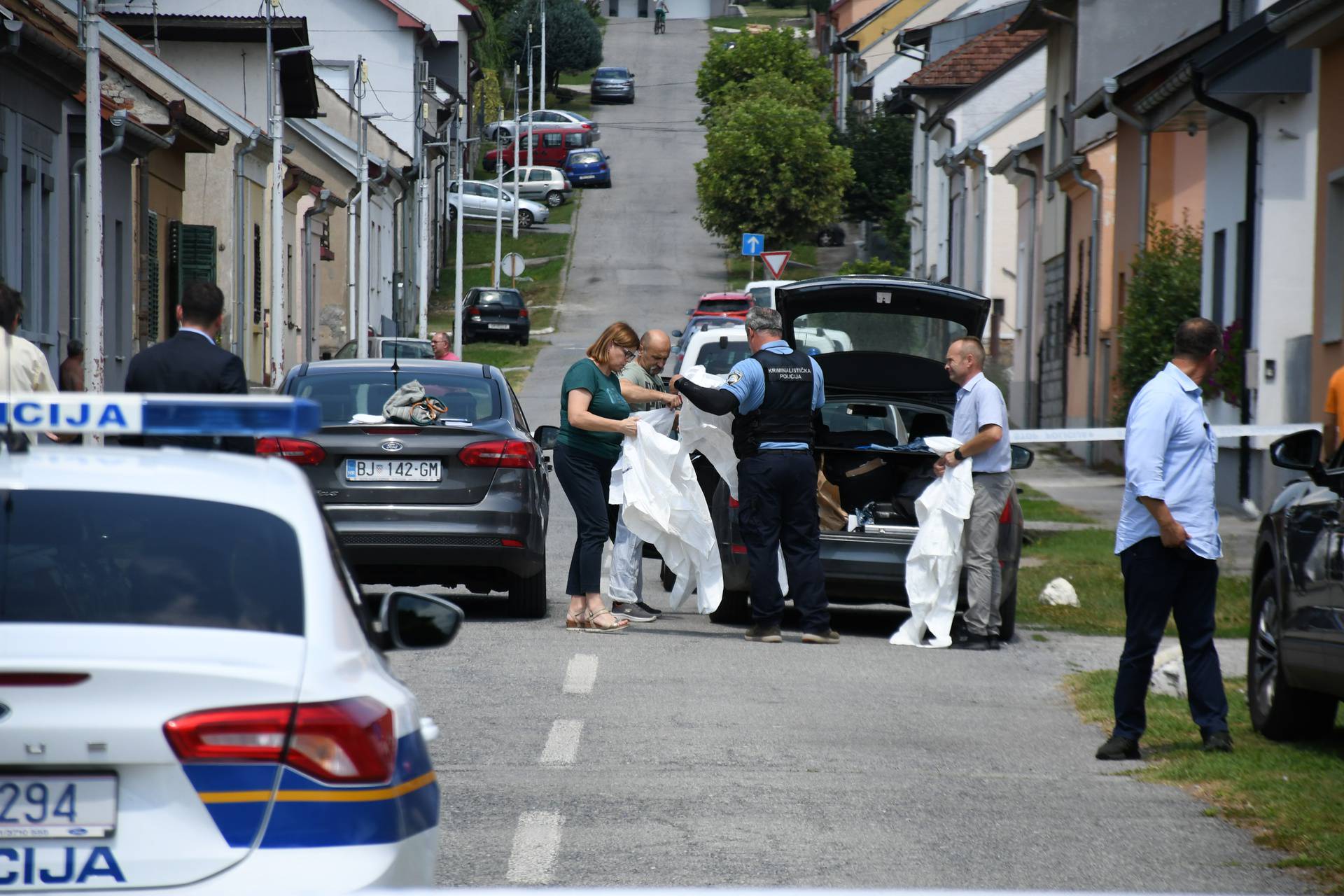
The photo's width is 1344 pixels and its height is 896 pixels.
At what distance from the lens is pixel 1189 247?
78.3 ft

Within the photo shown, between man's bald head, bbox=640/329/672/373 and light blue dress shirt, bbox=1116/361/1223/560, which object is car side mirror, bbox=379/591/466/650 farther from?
man's bald head, bbox=640/329/672/373

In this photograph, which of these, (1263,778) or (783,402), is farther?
(783,402)

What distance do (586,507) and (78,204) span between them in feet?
52.1

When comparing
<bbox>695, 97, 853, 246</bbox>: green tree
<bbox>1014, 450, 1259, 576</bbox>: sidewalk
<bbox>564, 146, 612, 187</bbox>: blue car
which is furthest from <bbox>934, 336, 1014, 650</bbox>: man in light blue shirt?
→ <bbox>564, 146, 612, 187</bbox>: blue car

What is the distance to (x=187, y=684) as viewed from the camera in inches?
146

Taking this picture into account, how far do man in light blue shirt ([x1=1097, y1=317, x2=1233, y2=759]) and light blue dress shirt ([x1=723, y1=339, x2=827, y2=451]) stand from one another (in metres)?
3.40

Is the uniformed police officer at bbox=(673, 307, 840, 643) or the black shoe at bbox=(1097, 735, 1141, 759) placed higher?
the uniformed police officer at bbox=(673, 307, 840, 643)

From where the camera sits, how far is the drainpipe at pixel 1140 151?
83.5 ft

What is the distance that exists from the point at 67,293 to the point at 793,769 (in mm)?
19502

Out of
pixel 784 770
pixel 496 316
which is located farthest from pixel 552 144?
pixel 784 770

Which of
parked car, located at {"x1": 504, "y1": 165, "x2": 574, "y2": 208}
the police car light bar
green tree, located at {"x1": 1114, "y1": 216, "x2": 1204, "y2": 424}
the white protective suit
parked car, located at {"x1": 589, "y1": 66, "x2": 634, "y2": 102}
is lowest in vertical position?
the white protective suit

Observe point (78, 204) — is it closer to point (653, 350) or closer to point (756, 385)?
point (653, 350)

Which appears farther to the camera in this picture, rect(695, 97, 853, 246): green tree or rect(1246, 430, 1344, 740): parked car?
rect(695, 97, 853, 246): green tree

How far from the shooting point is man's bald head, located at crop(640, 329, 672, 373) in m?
12.6
